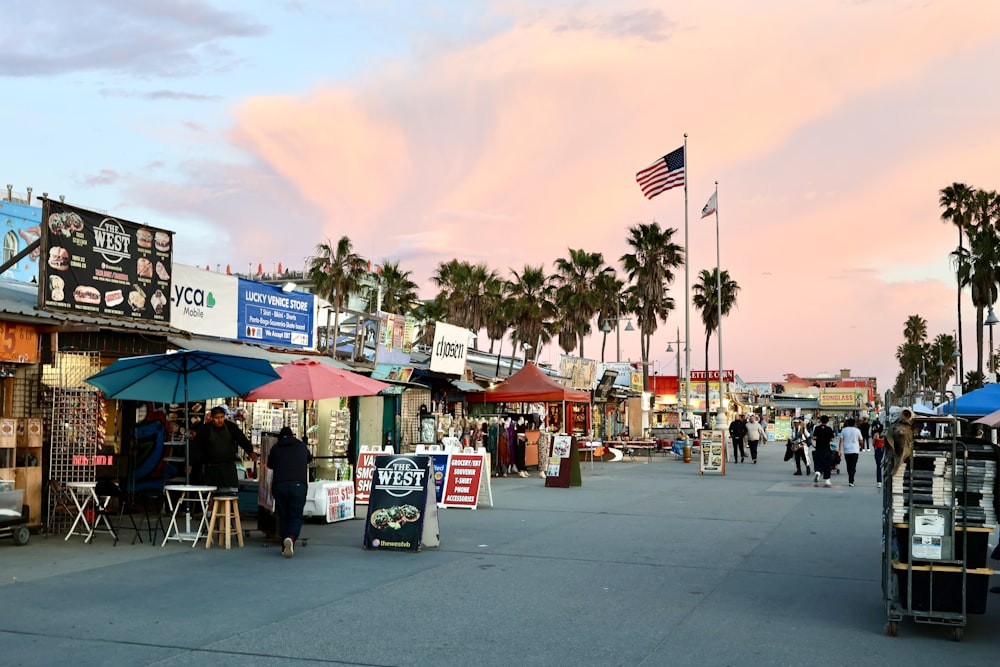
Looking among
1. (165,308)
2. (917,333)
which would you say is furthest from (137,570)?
(917,333)

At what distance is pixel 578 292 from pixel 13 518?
5063 centimetres

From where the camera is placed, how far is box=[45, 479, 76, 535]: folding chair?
42.3 feet

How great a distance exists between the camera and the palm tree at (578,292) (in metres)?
60.7

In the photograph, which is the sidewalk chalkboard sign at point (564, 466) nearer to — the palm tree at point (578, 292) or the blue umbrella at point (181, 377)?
the blue umbrella at point (181, 377)

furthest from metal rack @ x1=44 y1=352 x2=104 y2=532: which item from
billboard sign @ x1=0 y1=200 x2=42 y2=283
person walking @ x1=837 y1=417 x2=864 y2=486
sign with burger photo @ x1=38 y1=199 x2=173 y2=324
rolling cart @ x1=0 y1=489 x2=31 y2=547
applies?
person walking @ x1=837 y1=417 x2=864 y2=486

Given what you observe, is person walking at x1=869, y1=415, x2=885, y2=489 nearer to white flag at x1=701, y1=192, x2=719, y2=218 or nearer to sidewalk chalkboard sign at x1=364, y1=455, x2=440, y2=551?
sidewalk chalkboard sign at x1=364, y1=455, x2=440, y2=551

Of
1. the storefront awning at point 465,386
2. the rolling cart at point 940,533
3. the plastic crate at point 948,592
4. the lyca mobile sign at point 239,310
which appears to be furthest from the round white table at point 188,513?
the storefront awning at point 465,386

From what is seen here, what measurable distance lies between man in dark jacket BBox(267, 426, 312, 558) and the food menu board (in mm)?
18662

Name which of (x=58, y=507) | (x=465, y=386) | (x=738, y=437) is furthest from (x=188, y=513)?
(x=738, y=437)

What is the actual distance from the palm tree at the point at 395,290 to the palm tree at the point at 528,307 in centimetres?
600

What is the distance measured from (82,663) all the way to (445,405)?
21561 millimetres

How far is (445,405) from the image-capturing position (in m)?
28.0

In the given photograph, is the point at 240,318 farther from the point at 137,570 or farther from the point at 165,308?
the point at 137,570

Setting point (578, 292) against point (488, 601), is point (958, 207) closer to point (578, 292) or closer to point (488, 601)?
point (578, 292)
